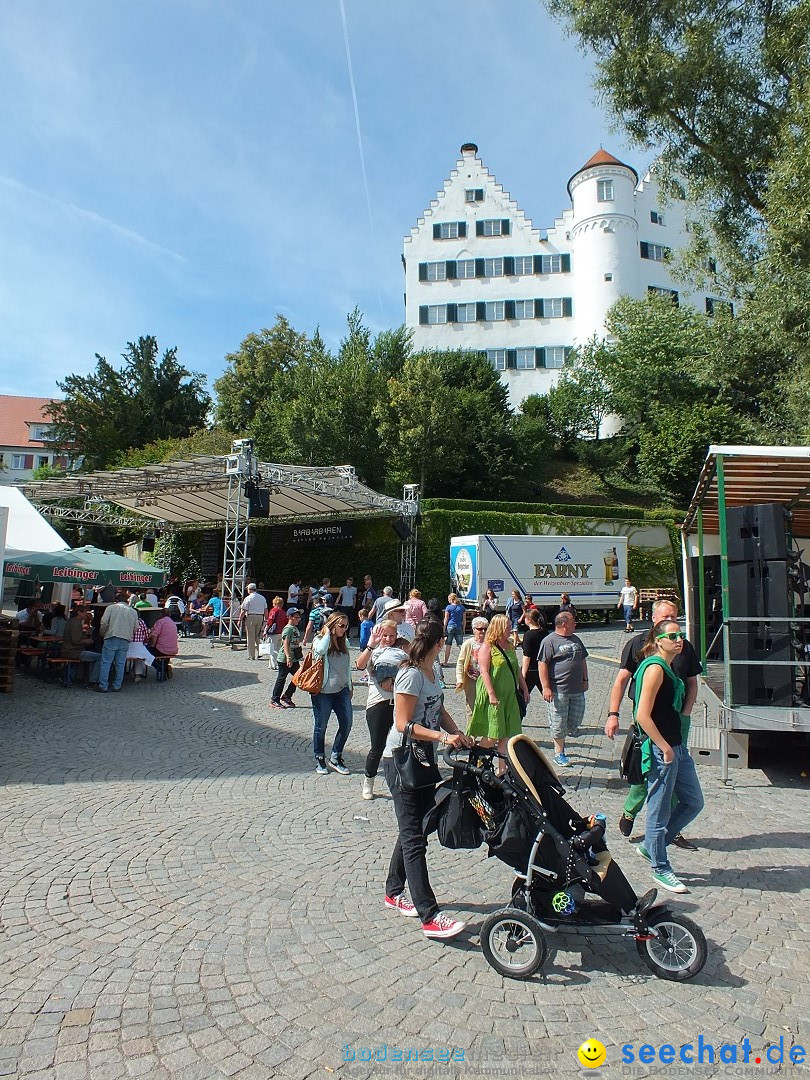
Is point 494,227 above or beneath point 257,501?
above

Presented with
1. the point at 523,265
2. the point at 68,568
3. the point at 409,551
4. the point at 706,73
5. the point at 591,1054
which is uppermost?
the point at 523,265

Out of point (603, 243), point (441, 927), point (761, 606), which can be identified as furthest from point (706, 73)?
point (603, 243)

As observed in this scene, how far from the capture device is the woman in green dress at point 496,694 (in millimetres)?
5789

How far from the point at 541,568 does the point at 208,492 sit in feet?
37.4

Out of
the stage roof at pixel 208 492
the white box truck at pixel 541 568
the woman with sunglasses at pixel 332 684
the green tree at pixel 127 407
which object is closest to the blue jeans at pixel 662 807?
the woman with sunglasses at pixel 332 684

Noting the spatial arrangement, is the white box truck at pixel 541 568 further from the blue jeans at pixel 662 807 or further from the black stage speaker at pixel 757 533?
the blue jeans at pixel 662 807

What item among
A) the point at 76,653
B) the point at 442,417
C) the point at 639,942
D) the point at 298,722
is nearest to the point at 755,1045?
the point at 639,942

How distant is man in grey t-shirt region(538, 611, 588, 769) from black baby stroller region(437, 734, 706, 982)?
363cm

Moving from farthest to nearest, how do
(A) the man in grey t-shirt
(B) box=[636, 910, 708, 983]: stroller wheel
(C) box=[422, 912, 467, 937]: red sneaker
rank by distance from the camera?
1. (A) the man in grey t-shirt
2. (C) box=[422, 912, 467, 937]: red sneaker
3. (B) box=[636, 910, 708, 983]: stroller wheel

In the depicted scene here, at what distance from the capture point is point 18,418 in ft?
248

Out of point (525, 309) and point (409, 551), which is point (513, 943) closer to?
point (409, 551)

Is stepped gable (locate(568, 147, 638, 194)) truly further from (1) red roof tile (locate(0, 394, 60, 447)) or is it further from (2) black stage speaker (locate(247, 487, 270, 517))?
(1) red roof tile (locate(0, 394, 60, 447))

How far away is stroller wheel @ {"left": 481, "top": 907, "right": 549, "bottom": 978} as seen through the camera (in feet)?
10.8

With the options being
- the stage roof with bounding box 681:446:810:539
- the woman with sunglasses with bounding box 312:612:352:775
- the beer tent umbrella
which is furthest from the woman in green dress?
the beer tent umbrella
